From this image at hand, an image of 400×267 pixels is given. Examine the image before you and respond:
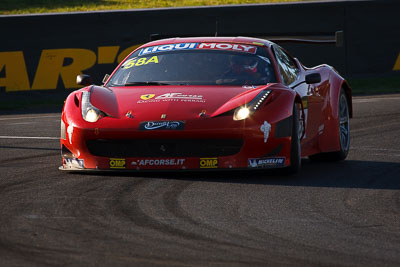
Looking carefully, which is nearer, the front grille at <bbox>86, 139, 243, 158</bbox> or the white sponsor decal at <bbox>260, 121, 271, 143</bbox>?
the front grille at <bbox>86, 139, 243, 158</bbox>

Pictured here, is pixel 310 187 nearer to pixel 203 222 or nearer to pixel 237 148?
pixel 237 148

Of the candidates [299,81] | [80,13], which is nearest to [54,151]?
[299,81]

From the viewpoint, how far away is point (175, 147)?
7.58 meters

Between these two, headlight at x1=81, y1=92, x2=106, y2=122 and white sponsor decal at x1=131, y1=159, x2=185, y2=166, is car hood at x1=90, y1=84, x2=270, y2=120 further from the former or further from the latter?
white sponsor decal at x1=131, y1=159, x2=185, y2=166

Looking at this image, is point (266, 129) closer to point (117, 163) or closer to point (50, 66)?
point (117, 163)

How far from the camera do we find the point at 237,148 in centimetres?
765

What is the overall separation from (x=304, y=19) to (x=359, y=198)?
1092 centimetres

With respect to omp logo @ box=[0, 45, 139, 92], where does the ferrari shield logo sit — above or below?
above

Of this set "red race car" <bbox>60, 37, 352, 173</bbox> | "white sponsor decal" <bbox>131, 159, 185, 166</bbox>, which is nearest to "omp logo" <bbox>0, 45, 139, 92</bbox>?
"red race car" <bbox>60, 37, 352, 173</bbox>

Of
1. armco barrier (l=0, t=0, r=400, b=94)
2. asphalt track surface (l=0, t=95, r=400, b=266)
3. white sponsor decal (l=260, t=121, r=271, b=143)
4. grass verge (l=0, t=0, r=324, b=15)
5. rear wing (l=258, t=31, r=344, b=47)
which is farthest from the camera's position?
grass verge (l=0, t=0, r=324, b=15)

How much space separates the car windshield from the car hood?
27 cm

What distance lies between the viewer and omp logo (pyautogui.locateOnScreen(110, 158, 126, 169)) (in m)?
7.71

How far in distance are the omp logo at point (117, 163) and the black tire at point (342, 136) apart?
95.4 inches

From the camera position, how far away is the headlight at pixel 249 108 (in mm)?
7676
